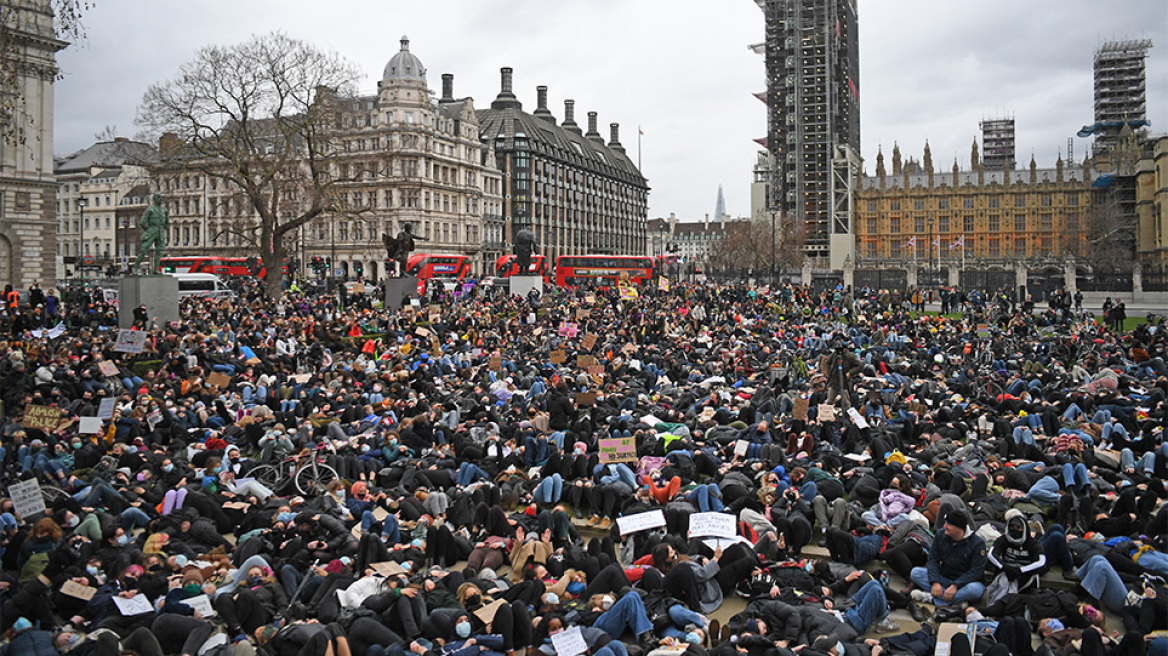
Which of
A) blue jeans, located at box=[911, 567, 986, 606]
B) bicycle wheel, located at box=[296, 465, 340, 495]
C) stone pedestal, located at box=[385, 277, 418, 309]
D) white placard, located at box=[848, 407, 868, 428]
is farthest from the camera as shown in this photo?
stone pedestal, located at box=[385, 277, 418, 309]

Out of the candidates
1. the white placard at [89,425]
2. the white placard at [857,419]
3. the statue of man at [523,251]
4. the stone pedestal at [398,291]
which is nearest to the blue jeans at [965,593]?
the white placard at [857,419]

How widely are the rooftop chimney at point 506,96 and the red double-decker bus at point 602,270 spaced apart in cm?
5371

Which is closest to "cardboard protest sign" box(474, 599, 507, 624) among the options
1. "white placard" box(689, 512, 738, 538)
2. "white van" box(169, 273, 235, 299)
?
"white placard" box(689, 512, 738, 538)

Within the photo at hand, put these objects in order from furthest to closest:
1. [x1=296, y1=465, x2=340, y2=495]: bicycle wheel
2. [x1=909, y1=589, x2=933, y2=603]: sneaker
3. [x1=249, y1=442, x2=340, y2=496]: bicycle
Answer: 1. [x1=249, y1=442, x2=340, y2=496]: bicycle
2. [x1=296, y1=465, x2=340, y2=495]: bicycle wheel
3. [x1=909, y1=589, x2=933, y2=603]: sneaker

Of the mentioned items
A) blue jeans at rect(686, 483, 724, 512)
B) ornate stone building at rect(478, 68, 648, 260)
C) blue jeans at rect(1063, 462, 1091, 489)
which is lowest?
blue jeans at rect(686, 483, 724, 512)

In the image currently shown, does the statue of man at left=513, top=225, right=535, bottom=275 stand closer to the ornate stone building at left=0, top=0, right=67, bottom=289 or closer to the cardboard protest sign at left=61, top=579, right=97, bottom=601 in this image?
the ornate stone building at left=0, top=0, right=67, bottom=289

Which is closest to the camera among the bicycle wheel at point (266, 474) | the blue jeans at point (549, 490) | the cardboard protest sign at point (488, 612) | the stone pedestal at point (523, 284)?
the cardboard protest sign at point (488, 612)

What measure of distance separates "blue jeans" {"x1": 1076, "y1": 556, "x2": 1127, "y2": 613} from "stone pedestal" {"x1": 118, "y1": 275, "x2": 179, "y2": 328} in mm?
23313

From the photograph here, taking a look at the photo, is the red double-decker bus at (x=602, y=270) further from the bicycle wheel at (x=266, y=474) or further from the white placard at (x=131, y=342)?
the bicycle wheel at (x=266, y=474)

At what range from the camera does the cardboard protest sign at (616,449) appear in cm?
1268

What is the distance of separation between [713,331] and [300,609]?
72.0 feet

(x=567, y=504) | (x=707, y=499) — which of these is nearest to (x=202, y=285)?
(x=567, y=504)

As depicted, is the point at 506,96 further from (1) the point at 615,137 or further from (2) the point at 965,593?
(2) the point at 965,593

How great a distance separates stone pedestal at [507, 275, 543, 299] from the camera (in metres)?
39.3
